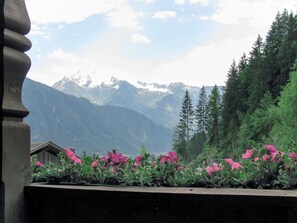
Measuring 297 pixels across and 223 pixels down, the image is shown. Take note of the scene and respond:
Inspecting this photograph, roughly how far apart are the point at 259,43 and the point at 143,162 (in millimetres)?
42201

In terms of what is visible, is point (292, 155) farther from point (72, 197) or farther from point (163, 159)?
point (72, 197)

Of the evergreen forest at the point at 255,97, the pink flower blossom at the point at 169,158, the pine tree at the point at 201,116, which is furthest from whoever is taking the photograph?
the pine tree at the point at 201,116

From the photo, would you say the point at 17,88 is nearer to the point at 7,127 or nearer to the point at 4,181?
the point at 7,127

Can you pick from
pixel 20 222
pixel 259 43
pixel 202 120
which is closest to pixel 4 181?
pixel 20 222

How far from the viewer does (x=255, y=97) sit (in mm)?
39312

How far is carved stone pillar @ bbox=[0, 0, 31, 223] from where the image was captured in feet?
6.60

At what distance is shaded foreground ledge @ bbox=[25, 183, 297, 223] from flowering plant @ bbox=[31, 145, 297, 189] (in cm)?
12

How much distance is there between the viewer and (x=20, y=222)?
6.84 feet

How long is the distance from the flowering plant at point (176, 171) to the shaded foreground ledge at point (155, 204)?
115mm

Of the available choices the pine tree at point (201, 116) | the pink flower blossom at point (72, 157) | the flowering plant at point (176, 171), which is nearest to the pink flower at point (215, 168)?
the flowering plant at point (176, 171)

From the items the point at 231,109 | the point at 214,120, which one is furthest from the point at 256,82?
the point at 214,120

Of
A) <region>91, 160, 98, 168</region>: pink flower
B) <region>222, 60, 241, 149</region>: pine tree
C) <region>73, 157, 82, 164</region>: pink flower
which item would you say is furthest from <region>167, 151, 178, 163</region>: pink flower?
<region>222, 60, 241, 149</region>: pine tree

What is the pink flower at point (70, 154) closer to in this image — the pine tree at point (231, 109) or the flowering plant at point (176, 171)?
the flowering plant at point (176, 171)

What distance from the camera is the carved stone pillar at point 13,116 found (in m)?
2.01
